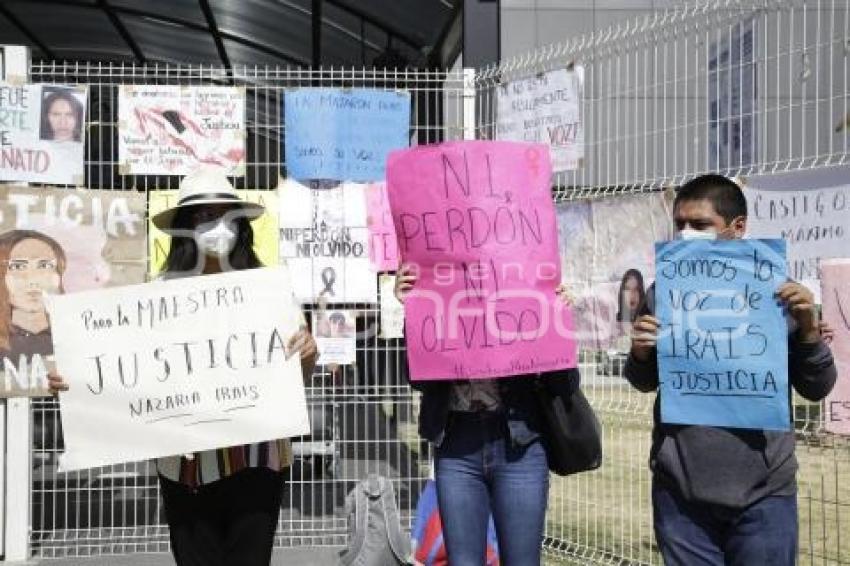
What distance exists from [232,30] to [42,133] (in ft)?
23.7

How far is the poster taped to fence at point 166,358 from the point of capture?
3445 millimetres

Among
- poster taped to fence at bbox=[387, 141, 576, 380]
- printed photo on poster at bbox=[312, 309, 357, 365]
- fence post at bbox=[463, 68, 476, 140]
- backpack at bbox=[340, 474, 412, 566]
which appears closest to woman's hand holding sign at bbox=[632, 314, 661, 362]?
poster taped to fence at bbox=[387, 141, 576, 380]

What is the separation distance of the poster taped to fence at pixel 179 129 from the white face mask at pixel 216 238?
286cm

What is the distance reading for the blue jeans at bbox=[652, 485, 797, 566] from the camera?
3.04m

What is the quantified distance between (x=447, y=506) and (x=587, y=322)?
228 centimetres

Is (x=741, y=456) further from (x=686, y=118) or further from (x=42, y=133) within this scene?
(x=42, y=133)

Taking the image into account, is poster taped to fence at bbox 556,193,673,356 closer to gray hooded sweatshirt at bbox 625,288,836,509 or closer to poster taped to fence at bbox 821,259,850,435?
poster taped to fence at bbox 821,259,850,435

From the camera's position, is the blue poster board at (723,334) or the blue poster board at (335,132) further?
the blue poster board at (335,132)

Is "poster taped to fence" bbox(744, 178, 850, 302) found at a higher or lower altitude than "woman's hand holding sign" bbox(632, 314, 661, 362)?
higher

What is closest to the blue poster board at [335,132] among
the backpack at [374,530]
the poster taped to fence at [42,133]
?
the poster taped to fence at [42,133]

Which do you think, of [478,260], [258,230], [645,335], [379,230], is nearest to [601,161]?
[379,230]

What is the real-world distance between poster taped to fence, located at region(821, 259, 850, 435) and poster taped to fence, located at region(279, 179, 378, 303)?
2.93m

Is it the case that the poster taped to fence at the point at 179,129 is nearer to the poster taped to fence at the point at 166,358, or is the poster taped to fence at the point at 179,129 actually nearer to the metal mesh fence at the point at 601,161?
the metal mesh fence at the point at 601,161

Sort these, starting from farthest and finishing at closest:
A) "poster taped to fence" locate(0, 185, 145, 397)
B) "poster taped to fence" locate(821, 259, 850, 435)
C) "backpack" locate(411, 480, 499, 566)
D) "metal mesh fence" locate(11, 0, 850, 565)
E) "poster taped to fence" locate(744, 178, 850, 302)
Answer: "poster taped to fence" locate(0, 185, 145, 397)
"backpack" locate(411, 480, 499, 566)
"metal mesh fence" locate(11, 0, 850, 565)
"poster taped to fence" locate(744, 178, 850, 302)
"poster taped to fence" locate(821, 259, 850, 435)
